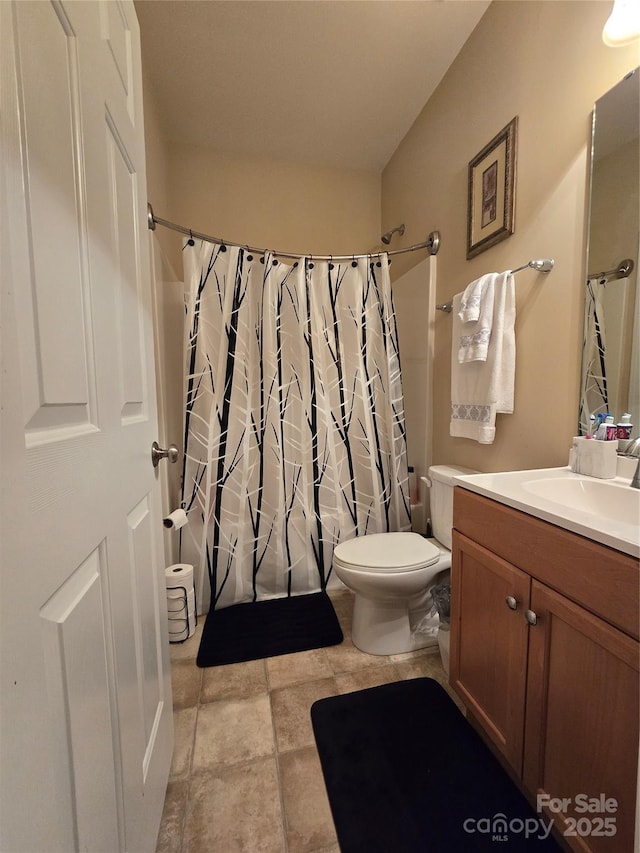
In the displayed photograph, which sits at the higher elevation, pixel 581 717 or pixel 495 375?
pixel 495 375

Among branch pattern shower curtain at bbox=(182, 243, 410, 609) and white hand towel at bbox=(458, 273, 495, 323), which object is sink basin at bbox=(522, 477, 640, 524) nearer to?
white hand towel at bbox=(458, 273, 495, 323)

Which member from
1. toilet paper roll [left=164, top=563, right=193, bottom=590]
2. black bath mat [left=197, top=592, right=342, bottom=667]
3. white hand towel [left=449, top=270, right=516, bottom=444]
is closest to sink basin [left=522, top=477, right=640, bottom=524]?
white hand towel [left=449, top=270, right=516, bottom=444]

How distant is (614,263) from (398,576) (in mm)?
1234

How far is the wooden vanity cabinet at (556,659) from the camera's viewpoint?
61 centimetres

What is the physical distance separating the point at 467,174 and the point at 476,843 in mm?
2290

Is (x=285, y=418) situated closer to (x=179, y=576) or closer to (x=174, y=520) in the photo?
(x=174, y=520)

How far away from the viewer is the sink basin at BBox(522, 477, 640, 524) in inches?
34.3

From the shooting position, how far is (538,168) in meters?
1.19

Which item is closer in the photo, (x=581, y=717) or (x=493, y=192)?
(x=581, y=717)

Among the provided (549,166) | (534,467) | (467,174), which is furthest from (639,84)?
(534,467)

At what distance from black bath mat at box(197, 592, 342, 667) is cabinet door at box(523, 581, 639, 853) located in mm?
895

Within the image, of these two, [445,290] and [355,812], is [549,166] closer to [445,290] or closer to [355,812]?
[445,290]

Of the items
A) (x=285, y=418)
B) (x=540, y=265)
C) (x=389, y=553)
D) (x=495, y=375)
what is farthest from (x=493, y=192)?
(x=389, y=553)

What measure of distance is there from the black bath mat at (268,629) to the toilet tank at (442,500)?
2.15 feet
